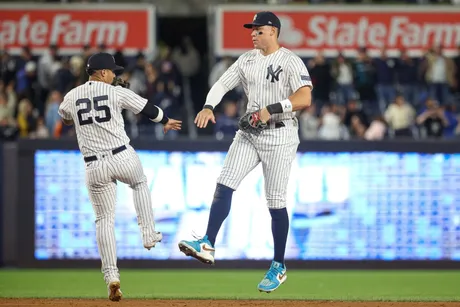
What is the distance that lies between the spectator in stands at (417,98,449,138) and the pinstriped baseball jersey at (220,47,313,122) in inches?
387

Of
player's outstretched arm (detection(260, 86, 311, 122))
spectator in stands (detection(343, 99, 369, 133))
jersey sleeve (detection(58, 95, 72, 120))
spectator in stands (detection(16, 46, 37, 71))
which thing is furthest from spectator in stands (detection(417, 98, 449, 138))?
jersey sleeve (detection(58, 95, 72, 120))

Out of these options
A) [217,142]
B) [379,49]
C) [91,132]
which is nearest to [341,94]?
[379,49]

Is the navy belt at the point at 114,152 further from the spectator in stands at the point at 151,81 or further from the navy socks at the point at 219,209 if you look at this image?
the spectator in stands at the point at 151,81

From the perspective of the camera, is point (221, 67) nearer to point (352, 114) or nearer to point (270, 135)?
point (352, 114)

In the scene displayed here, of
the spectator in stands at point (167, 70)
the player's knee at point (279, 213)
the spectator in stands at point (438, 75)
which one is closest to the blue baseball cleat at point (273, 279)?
the player's knee at point (279, 213)

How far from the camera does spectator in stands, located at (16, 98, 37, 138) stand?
61.7 ft

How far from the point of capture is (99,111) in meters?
9.65

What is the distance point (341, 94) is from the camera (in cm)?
2095

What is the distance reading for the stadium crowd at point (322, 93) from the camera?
735 inches

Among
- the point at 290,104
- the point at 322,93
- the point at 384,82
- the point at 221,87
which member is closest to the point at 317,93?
the point at 322,93

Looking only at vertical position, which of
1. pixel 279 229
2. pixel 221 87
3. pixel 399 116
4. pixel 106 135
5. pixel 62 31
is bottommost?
pixel 279 229

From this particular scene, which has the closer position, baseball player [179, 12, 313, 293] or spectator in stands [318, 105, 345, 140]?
baseball player [179, 12, 313, 293]

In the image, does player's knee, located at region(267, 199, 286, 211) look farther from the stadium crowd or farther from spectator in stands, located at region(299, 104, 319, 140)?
spectator in stands, located at region(299, 104, 319, 140)

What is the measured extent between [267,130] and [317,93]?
11.2m
